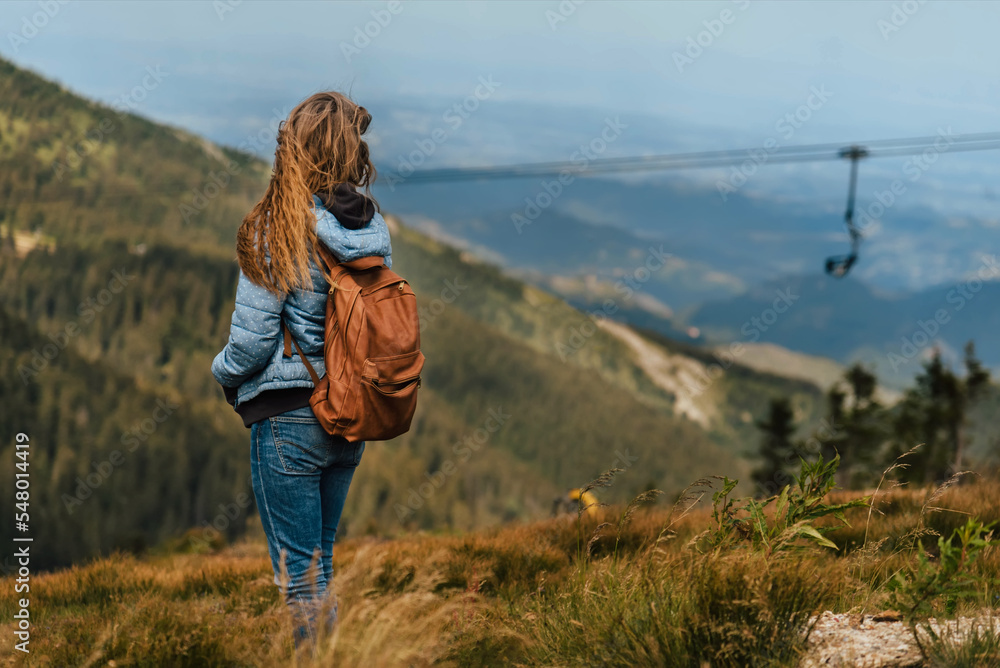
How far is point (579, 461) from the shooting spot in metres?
139

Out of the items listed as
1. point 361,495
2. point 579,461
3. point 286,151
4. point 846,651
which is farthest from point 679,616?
point 579,461

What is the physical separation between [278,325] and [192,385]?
13149 centimetres

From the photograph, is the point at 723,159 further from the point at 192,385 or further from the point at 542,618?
the point at 192,385

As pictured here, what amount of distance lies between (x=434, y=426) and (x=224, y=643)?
126798 millimetres

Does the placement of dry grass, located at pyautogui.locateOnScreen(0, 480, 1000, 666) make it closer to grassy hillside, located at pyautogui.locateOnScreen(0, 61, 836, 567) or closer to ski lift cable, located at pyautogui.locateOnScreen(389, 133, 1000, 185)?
ski lift cable, located at pyautogui.locateOnScreen(389, 133, 1000, 185)

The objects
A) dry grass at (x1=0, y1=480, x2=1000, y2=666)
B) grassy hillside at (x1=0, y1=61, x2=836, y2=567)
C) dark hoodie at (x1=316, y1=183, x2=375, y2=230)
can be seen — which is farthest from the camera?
grassy hillside at (x1=0, y1=61, x2=836, y2=567)

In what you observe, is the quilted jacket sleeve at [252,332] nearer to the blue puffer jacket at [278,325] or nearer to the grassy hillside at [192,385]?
the blue puffer jacket at [278,325]

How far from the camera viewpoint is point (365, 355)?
9.00 ft

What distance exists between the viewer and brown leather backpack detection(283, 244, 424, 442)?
2.73m

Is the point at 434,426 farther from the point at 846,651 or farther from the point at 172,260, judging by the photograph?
the point at 846,651

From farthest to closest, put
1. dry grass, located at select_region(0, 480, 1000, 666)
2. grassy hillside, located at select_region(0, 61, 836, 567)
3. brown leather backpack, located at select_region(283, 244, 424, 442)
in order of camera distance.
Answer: grassy hillside, located at select_region(0, 61, 836, 567) < brown leather backpack, located at select_region(283, 244, 424, 442) < dry grass, located at select_region(0, 480, 1000, 666)

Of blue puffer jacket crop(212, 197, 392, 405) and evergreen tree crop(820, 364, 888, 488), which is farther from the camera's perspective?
evergreen tree crop(820, 364, 888, 488)

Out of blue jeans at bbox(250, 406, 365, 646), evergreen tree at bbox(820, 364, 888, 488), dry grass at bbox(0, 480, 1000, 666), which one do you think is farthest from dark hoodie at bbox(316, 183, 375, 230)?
evergreen tree at bbox(820, 364, 888, 488)

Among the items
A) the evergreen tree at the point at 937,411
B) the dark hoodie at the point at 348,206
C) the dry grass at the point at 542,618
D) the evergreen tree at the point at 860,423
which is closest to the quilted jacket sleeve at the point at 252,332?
the dark hoodie at the point at 348,206
